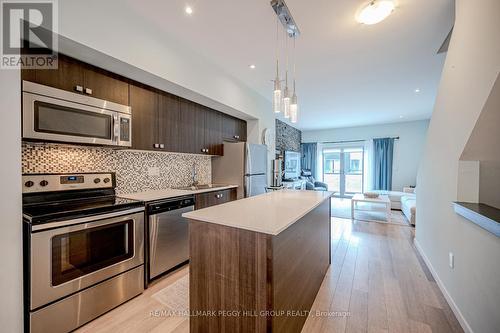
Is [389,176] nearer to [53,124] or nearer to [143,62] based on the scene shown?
[143,62]

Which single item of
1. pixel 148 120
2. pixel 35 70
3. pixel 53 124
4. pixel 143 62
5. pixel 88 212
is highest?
pixel 143 62

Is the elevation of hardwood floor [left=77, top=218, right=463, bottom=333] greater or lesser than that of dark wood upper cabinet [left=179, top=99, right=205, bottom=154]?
lesser

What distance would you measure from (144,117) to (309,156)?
680cm

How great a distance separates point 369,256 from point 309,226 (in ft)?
5.48

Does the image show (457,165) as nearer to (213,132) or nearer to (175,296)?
(175,296)

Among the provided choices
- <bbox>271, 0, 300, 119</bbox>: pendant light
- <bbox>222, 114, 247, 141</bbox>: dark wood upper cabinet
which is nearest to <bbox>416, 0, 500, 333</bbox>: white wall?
<bbox>271, 0, 300, 119</bbox>: pendant light

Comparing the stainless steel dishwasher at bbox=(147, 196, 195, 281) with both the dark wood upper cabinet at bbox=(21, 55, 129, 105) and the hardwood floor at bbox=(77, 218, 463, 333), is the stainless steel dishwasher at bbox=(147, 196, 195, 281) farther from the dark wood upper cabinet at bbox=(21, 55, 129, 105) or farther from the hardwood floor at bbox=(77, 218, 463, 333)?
the dark wood upper cabinet at bbox=(21, 55, 129, 105)

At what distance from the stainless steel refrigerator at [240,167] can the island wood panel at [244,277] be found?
201 centimetres

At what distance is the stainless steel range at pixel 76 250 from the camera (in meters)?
1.39

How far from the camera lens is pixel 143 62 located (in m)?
2.07

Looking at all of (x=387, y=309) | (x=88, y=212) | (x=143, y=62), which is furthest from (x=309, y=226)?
(x=143, y=62)

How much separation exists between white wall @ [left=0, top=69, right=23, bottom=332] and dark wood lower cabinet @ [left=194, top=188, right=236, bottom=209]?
1581 mm

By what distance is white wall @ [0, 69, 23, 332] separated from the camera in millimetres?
1275

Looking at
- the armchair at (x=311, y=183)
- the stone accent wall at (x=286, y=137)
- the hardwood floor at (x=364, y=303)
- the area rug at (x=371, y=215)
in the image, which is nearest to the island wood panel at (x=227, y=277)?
the hardwood floor at (x=364, y=303)
